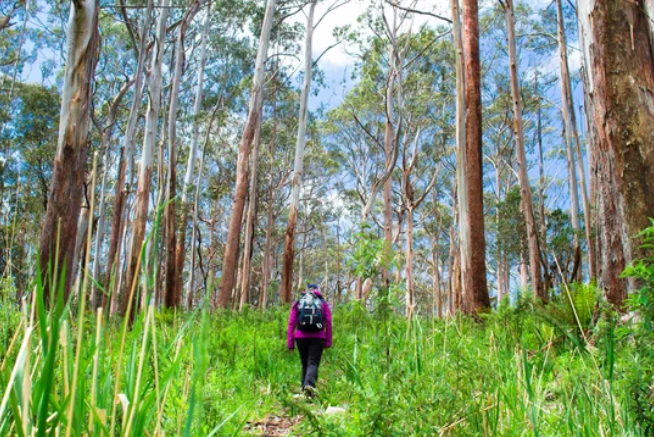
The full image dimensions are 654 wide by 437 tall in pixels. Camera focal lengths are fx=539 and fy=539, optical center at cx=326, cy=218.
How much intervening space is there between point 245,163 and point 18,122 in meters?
10.6

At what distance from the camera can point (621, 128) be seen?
3488 millimetres

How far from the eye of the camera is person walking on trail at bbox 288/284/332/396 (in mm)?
4789

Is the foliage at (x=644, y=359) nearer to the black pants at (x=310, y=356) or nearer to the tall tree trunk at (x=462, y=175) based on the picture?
the black pants at (x=310, y=356)

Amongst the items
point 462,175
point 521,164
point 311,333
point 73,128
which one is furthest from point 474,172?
point 73,128

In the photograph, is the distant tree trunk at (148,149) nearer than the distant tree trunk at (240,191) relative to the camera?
Yes

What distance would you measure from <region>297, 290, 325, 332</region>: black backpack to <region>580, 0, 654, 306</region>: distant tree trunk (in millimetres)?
2377

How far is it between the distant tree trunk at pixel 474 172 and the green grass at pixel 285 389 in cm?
300

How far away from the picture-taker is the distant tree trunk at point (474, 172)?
716 centimetres

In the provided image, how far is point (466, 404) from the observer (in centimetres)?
190

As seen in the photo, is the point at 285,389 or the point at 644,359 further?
the point at 285,389

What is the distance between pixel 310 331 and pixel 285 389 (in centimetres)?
268

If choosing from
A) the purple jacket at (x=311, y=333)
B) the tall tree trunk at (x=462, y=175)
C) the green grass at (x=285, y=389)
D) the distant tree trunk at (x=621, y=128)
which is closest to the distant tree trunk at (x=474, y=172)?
the tall tree trunk at (x=462, y=175)

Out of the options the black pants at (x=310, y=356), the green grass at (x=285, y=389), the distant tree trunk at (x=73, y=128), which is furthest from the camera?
the distant tree trunk at (x=73, y=128)

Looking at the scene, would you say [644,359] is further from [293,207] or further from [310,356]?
[293,207]
